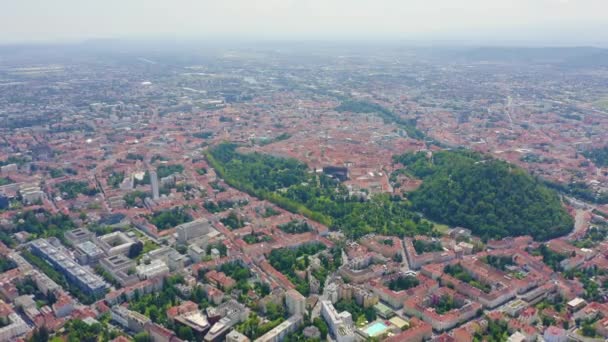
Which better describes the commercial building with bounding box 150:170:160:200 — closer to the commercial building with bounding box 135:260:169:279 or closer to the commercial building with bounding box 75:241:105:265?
the commercial building with bounding box 75:241:105:265

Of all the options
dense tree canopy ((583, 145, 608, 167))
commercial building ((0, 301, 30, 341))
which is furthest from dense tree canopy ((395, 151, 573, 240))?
commercial building ((0, 301, 30, 341))

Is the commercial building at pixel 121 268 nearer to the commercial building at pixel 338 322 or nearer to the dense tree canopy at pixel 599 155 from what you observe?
the commercial building at pixel 338 322

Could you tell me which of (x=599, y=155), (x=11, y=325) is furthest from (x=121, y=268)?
(x=599, y=155)

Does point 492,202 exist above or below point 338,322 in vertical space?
above

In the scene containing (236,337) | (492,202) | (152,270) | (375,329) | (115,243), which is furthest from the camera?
(492,202)

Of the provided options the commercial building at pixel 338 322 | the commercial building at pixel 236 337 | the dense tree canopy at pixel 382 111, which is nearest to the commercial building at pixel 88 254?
the commercial building at pixel 236 337

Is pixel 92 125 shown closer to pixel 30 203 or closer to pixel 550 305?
pixel 30 203

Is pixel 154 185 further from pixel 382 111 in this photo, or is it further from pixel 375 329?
pixel 382 111

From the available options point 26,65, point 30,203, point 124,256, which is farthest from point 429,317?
point 26,65
